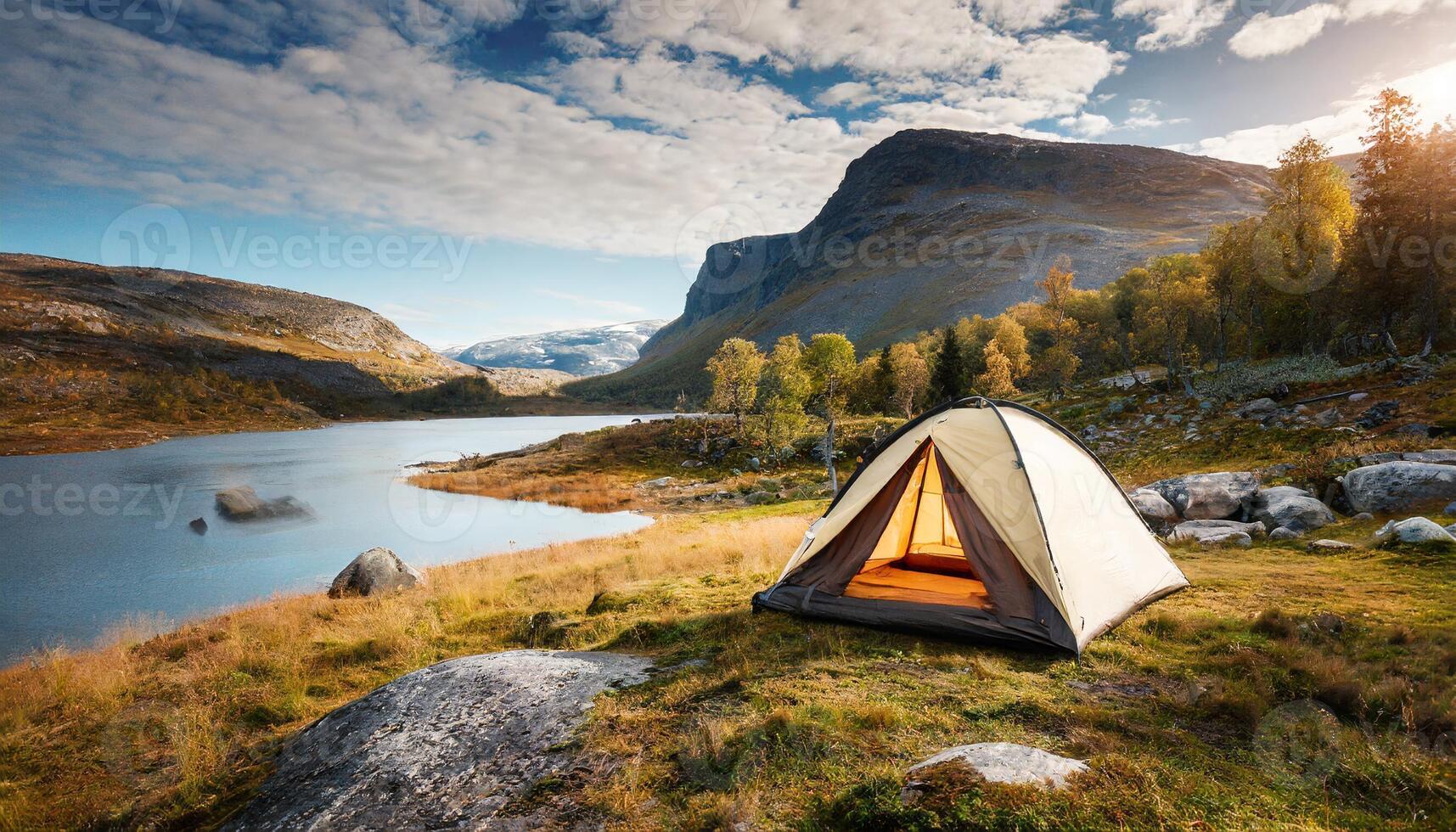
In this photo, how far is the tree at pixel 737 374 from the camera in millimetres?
53062

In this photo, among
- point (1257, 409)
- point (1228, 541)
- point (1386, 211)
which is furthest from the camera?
point (1386, 211)

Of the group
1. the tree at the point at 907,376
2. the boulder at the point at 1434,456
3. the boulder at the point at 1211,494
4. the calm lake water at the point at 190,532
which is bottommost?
the calm lake water at the point at 190,532

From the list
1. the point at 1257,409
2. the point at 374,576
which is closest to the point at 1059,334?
the point at 1257,409

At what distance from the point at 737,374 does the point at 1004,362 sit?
79.9 feet

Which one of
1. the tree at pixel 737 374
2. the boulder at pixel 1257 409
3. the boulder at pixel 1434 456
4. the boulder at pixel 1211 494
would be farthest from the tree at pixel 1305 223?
the tree at pixel 737 374

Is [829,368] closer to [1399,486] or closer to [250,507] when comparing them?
[1399,486]

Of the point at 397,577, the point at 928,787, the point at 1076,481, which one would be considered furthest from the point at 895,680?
the point at 397,577

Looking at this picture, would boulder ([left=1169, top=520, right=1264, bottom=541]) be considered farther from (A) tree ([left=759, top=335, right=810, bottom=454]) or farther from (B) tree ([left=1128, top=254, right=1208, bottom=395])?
(A) tree ([left=759, top=335, right=810, bottom=454])

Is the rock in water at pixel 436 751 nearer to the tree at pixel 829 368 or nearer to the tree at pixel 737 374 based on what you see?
the tree at pixel 829 368

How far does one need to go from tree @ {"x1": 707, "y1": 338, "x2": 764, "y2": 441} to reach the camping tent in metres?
42.2

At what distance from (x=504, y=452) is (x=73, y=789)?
2814 inches

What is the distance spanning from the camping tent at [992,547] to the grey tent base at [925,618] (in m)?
0.02

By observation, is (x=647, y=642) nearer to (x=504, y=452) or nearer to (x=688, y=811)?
(x=688, y=811)

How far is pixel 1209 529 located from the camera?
13195mm
